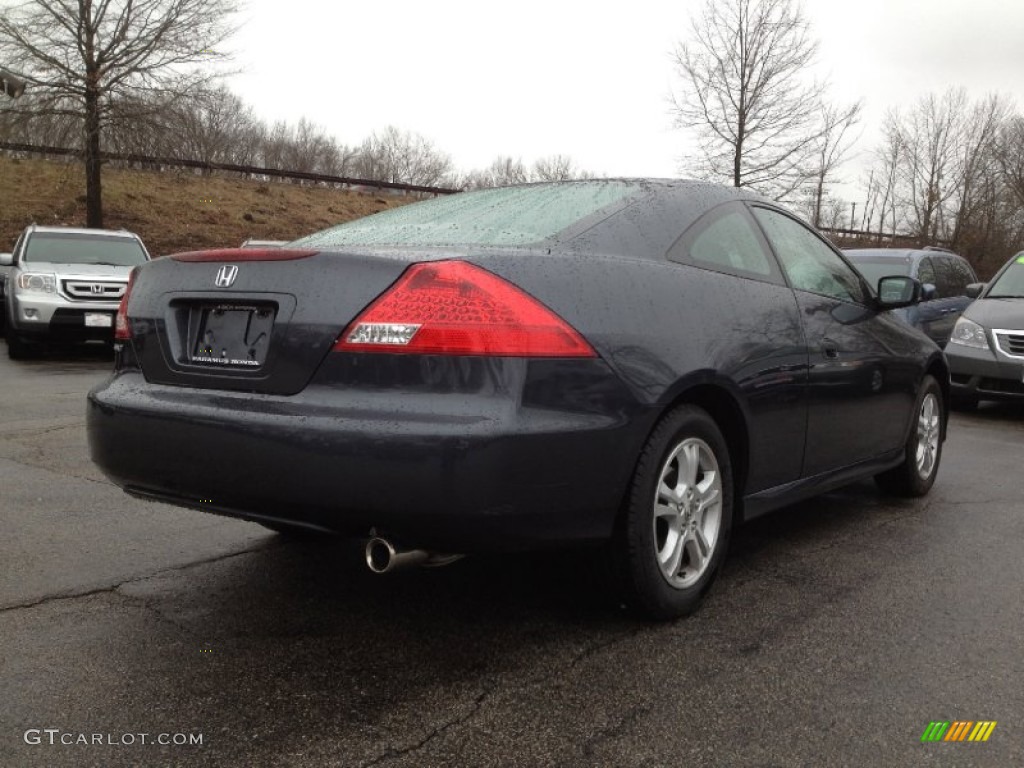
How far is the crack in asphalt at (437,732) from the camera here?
2145 mm

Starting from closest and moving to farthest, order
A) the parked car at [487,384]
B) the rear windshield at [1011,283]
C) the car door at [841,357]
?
the parked car at [487,384], the car door at [841,357], the rear windshield at [1011,283]

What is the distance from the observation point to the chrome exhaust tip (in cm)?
258

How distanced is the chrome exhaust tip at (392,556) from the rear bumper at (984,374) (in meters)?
6.66

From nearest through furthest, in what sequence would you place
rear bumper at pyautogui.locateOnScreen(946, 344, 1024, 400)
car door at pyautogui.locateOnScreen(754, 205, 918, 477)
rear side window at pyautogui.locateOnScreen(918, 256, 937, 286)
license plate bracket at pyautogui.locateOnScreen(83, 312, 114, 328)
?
car door at pyautogui.locateOnScreen(754, 205, 918, 477) < rear bumper at pyautogui.locateOnScreen(946, 344, 1024, 400) < rear side window at pyautogui.locateOnScreen(918, 256, 937, 286) < license plate bracket at pyautogui.locateOnScreen(83, 312, 114, 328)

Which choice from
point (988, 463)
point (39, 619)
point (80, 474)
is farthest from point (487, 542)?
point (988, 463)

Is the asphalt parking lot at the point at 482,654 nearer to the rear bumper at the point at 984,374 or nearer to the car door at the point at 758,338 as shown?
the car door at the point at 758,338

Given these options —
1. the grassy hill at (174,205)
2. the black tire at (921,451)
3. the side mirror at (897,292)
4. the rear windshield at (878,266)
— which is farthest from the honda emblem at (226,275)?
the grassy hill at (174,205)

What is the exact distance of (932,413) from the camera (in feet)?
16.7

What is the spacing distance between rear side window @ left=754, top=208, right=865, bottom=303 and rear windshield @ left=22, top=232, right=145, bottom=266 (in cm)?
1037

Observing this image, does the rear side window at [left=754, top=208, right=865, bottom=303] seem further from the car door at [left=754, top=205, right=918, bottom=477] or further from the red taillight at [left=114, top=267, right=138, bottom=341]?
the red taillight at [left=114, top=267, right=138, bottom=341]

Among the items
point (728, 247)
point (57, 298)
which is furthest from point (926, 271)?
point (57, 298)

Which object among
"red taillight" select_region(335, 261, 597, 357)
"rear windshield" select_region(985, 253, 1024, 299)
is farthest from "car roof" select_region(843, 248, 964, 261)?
"red taillight" select_region(335, 261, 597, 357)

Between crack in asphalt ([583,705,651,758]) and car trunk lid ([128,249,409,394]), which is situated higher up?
car trunk lid ([128,249,409,394])

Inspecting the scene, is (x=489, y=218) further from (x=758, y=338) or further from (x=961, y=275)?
(x=961, y=275)
